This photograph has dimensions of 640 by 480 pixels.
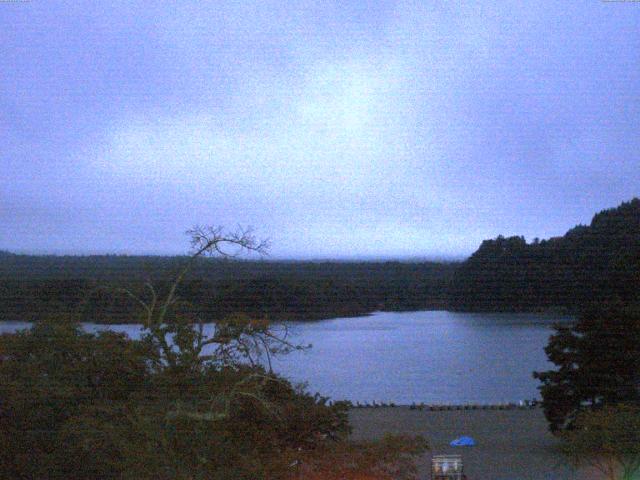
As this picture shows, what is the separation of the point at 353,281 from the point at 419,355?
3.97 ft

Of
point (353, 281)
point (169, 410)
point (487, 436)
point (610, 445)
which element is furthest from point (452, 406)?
point (169, 410)

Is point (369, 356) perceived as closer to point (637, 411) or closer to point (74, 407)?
point (637, 411)

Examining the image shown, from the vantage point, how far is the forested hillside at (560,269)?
217 inches

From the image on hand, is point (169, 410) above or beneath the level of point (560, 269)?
beneath

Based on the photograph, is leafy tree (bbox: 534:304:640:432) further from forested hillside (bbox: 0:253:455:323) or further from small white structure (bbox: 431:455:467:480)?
forested hillside (bbox: 0:253:455:323)

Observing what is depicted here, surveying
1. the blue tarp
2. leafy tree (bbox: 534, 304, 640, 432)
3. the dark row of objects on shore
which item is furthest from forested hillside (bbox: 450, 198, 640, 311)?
the dark row of objects on shore

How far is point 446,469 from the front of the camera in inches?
166

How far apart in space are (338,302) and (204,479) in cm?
235

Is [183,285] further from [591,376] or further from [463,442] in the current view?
[591,376]

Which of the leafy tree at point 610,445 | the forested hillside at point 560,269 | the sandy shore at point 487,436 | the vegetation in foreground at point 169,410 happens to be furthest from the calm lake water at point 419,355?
the leafy tree at point 610,445

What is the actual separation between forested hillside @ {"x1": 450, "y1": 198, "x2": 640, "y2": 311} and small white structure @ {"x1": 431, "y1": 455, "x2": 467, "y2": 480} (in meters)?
1.82

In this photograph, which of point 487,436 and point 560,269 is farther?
point 487,436

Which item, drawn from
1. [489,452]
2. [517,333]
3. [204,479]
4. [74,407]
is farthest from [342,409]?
[517,333]

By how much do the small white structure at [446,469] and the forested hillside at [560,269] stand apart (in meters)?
1.82
